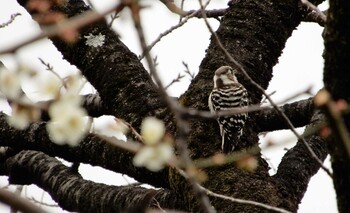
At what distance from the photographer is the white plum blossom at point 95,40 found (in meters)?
4.53

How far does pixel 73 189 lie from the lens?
4.19 meters

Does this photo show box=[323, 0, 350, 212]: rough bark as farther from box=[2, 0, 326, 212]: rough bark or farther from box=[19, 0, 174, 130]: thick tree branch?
box=[19, 0, 174, 130]: thick tree branch

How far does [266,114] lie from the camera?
436 centimetres

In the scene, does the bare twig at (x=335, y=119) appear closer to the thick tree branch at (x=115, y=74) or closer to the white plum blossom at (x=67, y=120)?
the white plum blossom at (x=67, y=120)

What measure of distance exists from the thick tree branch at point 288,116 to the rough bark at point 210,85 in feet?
0.47

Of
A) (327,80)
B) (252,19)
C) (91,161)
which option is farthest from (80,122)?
(252,19)

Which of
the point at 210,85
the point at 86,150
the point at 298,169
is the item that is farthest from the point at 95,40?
the point at 298,169

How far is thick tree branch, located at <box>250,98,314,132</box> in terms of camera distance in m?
4.37

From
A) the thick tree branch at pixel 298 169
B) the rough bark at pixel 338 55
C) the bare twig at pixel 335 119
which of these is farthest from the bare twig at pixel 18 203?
the thick tree branch at pixel 298 169

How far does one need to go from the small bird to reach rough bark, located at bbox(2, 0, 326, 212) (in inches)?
2.7

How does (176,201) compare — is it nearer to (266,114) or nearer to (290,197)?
(290,197)

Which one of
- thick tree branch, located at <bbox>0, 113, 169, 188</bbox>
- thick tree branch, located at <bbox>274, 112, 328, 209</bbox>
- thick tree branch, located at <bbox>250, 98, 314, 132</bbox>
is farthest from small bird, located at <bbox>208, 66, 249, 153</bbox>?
thick tree branch, located at <bbox>0, 113, 169, 188</bbox>

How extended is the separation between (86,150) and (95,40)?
831 mm

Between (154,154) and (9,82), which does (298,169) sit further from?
(9,82)
